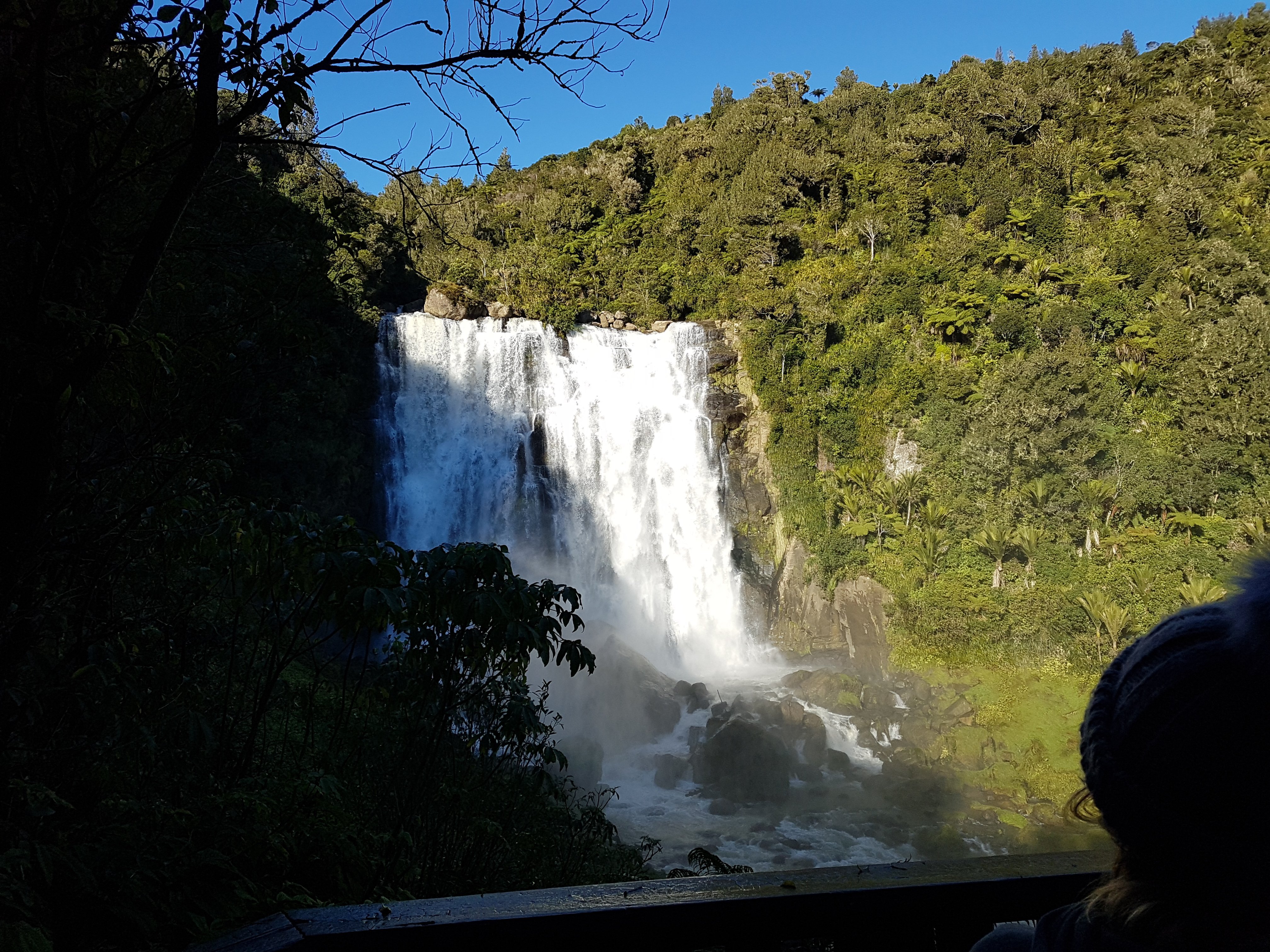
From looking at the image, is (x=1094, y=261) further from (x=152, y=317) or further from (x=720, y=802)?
(x=152, y=317)

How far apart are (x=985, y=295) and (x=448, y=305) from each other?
1706 cm

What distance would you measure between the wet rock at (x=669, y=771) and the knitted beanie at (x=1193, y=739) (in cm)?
1567

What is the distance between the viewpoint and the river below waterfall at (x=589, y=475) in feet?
69.6

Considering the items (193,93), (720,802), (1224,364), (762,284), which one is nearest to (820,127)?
(762,284)

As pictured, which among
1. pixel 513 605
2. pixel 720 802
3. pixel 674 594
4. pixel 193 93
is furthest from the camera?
pixel 674 594

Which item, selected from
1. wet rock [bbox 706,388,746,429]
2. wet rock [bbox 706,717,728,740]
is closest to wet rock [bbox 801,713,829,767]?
wet rock [bbox 706,717,728,740]

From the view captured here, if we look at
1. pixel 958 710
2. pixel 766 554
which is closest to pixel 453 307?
pixel 766 554

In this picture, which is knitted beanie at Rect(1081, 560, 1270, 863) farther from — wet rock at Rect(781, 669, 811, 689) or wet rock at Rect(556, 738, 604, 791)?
wet rock at Rect(781, 669, 811, 689)

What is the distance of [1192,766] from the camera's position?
0.64 m

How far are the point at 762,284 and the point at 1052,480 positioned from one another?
11321mm

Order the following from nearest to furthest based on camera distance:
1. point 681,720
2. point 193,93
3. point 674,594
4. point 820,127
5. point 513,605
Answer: point 193,93, point 513,605, point 681,720, point 674,594, point 820,127

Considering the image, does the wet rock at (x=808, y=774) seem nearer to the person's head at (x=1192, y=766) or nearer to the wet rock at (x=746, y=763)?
the wet rock at (x=746, y=763)

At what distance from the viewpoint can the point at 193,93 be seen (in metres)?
2.19

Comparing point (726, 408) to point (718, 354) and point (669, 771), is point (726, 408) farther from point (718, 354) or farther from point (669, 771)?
point (669, 771)
